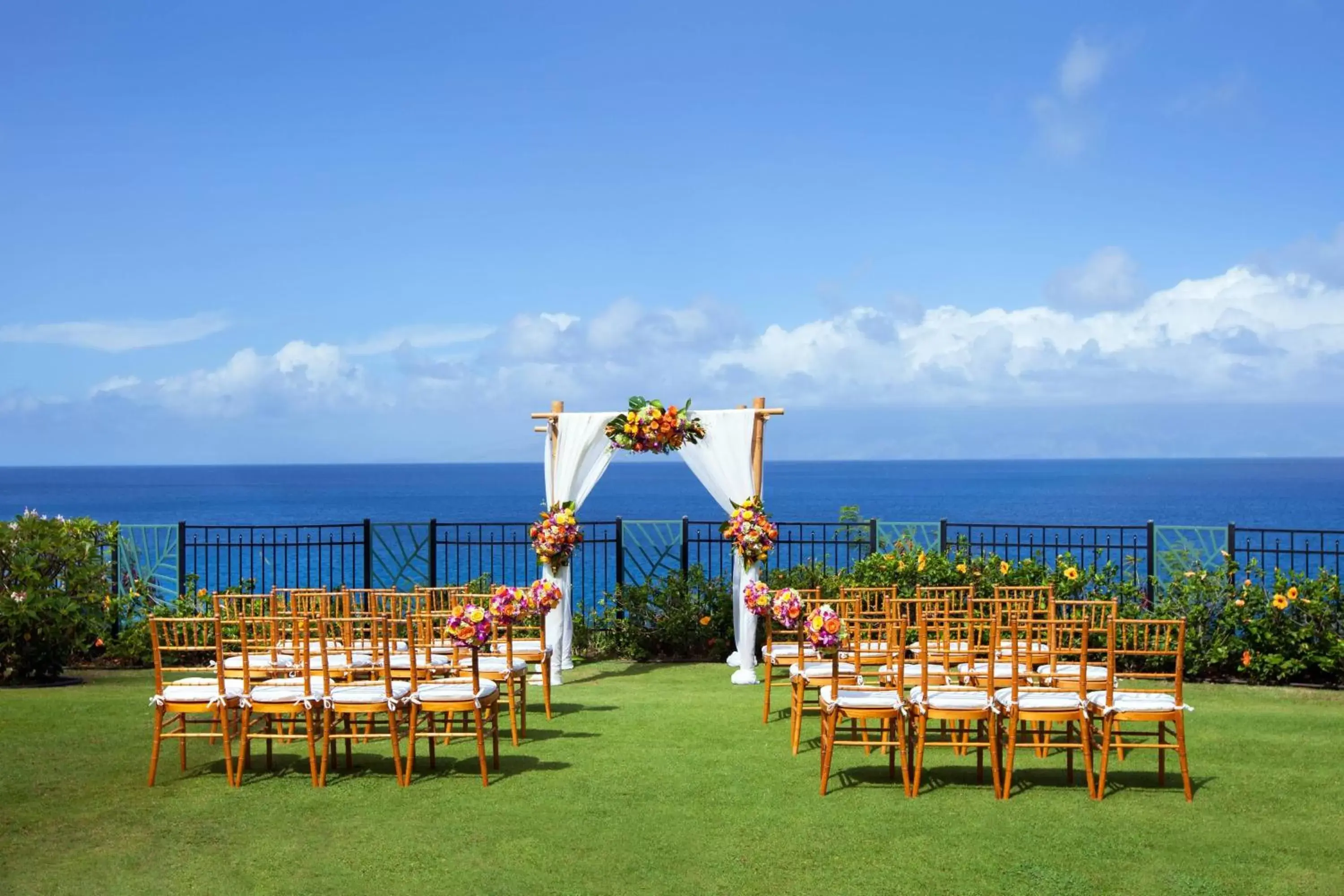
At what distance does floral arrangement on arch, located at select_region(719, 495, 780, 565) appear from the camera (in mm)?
11891

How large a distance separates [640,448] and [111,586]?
5992mm

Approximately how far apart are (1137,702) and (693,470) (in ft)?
18.5

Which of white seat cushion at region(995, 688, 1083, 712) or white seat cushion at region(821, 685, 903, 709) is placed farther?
white seat cushion at region(821, 685, 903, 709)

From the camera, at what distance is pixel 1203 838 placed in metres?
6.51

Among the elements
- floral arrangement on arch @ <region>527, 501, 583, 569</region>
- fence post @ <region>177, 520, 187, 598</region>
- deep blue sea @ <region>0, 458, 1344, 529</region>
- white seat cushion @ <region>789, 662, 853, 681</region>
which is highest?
A: floral arrangement on arch @ <region>527, 501, 583, 569</region>

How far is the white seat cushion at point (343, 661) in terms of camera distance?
935 centimetres

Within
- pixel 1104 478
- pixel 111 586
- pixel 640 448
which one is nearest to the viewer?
pixel 640 448

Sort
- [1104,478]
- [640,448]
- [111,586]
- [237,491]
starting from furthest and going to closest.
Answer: [1104,478] → [237,491] → [111,586] → [640,448]

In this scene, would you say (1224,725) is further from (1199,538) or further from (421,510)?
(421,510)

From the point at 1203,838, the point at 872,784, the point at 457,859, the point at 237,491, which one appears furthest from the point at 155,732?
the point at 237,491

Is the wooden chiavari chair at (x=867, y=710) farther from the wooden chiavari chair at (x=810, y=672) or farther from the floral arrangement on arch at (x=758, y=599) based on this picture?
the floral arrangement on arch at (x=758, y=599)

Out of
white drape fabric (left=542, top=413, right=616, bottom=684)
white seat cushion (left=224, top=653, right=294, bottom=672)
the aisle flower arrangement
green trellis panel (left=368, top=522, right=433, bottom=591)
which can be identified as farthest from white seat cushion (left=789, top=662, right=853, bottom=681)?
green trellis panel (left=368, top=522, right=433, bottom=591)

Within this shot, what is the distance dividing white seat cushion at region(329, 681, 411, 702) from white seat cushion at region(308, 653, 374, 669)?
51.4 inches

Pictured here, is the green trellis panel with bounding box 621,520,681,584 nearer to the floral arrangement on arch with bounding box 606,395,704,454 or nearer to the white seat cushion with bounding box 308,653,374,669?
the floral arrangement on arch with bounding box 606,395,704,454
